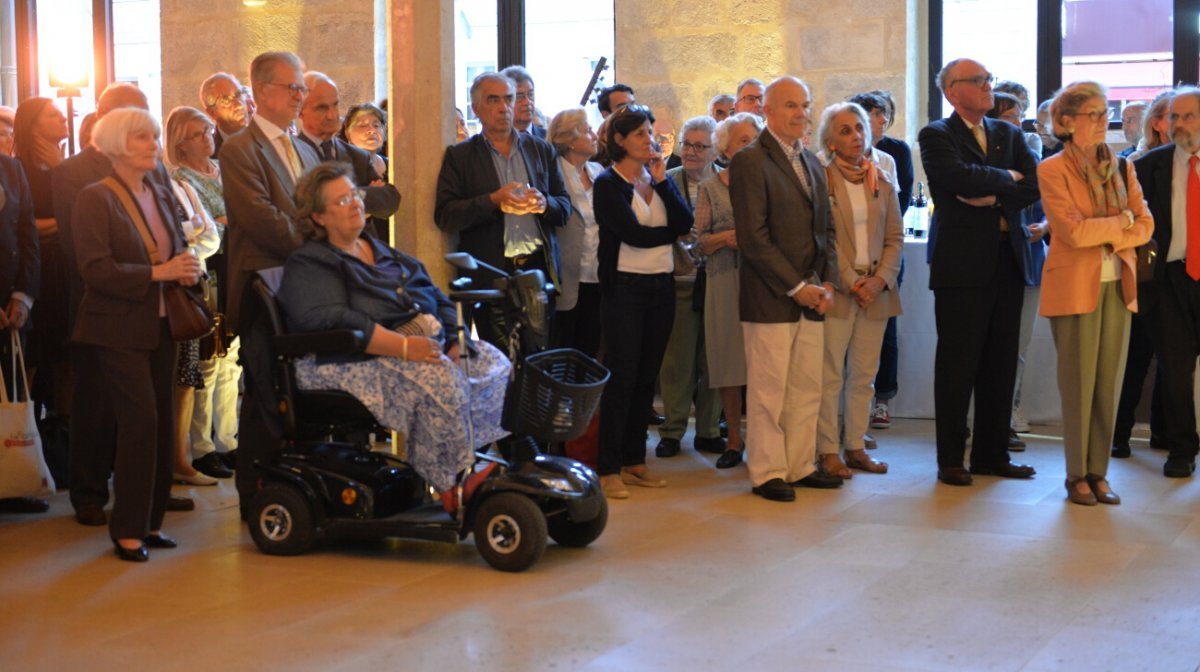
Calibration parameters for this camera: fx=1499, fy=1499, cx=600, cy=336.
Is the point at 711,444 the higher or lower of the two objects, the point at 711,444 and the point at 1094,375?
the lower

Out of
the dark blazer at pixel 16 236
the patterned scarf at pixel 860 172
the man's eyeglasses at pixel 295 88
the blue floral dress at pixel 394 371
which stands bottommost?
the blue floral dress at pixel 394 371

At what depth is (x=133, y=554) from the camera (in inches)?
201

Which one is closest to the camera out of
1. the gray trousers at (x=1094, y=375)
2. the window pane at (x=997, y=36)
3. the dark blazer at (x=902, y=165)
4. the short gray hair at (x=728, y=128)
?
the gray trousers at (x=1094, y=375)

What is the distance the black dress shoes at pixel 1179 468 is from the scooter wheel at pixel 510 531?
316cm

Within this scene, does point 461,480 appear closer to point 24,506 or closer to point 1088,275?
point 24,506

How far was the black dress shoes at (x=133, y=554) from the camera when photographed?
16.8 feet

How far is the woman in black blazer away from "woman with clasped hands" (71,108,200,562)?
1.89m

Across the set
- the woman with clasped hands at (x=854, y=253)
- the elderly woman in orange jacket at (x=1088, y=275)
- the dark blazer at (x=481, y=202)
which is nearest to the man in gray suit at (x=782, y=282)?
the woman with clasped hands at (x=854, y=253)

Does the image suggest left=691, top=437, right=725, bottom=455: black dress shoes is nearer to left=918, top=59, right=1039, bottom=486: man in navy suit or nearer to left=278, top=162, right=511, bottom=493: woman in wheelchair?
left=918, top=59, right=1039, bottom=486: man in navy suit

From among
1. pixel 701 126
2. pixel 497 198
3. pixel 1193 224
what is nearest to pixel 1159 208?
pixel 1193 224

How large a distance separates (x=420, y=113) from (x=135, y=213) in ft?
4.91

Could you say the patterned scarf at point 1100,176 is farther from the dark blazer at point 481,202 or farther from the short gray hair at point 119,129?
the short gray hair at point 119,129

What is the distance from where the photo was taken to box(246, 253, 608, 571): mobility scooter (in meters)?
4.87

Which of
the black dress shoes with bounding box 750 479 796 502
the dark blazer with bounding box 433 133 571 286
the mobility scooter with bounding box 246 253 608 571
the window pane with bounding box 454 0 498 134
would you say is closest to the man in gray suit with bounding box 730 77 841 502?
the black dress shoes with bounding box 750 479 796 502
